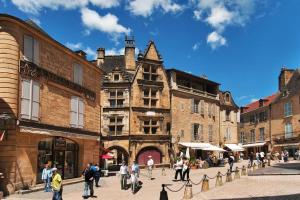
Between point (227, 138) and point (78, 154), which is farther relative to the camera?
point (227, 138)

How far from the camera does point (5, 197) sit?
15.9 metres

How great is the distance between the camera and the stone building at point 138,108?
35281mm

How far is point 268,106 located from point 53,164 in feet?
114

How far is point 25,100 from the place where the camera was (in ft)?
58.5

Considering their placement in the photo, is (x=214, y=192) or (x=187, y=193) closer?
(x=187, y=193)

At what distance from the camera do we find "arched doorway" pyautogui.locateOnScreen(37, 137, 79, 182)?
1973 cm

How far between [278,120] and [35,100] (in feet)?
115

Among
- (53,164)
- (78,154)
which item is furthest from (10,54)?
(78,154)

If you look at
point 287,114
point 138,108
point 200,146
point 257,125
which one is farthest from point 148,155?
point 257,125

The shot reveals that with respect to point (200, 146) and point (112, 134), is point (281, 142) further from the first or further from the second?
point (112, 134)

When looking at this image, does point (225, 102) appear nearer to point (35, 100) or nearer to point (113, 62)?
point (113, 62)

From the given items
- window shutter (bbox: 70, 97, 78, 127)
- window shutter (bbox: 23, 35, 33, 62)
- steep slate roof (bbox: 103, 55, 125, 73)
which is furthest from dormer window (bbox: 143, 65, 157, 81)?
window shutter (bbox: 23, 35, 33, 62)

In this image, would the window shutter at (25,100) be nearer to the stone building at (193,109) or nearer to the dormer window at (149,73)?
the dormer window at (149,73)

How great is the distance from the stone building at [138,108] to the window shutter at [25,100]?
17.6 meters
